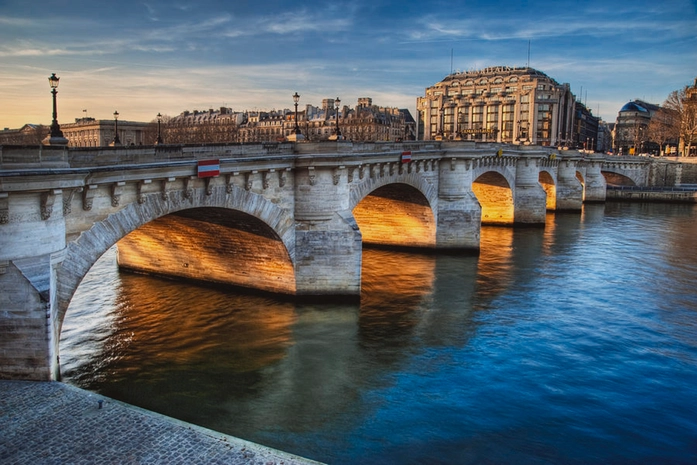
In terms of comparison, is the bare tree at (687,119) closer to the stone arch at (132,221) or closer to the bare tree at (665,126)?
the bare tree at (665,126)

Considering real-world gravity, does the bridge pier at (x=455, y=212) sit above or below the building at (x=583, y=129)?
below

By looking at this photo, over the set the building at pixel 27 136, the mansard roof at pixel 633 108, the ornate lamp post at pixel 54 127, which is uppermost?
the mansard roof at pixel 633 108

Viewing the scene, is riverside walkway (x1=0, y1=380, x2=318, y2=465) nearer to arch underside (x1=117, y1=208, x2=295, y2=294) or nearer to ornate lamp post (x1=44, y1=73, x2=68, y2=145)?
ornate lamp post (x1=44, y1=73, x2=68, y2=145)

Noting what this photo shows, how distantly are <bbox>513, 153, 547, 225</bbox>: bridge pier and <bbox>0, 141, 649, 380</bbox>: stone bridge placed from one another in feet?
0.41

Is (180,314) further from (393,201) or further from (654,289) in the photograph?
(654,289)

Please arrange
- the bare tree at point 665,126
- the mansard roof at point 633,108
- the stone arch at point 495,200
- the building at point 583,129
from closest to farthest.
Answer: the stone arch at point 495,200 < the bare tree at point 665,126 < the building at point 583,129 < the mansard roof at point 633,108

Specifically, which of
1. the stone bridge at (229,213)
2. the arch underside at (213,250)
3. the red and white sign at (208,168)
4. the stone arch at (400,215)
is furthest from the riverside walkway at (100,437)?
the stone arch at (400,215)

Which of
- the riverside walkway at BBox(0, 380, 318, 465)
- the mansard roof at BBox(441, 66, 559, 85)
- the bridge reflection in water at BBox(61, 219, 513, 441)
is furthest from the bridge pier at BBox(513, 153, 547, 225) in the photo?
the mansard roof at BBox(441, 66, 559, 85)

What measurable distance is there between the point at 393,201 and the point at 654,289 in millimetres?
15468

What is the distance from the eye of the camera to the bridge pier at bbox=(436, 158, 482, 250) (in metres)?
38.0

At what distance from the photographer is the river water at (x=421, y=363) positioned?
1477cm

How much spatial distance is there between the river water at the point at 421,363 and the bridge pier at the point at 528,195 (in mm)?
19618

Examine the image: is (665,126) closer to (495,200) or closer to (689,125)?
(689,125)

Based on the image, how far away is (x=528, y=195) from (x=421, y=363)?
36.7m
